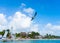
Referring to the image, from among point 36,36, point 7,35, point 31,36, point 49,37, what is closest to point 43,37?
point 49,37

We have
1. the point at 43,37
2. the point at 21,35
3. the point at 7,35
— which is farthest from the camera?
the point at 43,37

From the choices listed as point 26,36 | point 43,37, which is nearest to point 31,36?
point 26,36

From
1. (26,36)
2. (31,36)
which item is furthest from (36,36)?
(26,36)

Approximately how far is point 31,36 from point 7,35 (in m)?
39.7

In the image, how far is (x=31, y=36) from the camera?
14100 centimetres

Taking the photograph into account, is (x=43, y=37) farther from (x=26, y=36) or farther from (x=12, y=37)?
(x=12, y=37)

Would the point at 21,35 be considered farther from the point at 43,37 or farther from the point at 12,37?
the point at 43,37

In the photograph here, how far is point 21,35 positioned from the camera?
125875 mm

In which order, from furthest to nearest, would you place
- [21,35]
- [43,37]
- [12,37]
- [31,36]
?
[43,37]
[31,36]
[21,35]
[12,37]

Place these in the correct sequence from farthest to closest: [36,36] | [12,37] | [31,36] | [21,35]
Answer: [36,36]
[31,36]
[21,35]
[12,37]

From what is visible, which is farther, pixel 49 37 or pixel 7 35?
pixel 49 37

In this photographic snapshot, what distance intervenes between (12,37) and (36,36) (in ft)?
200

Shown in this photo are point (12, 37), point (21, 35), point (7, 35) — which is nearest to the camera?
point (12, 37)

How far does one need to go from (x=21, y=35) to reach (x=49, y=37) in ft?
206
